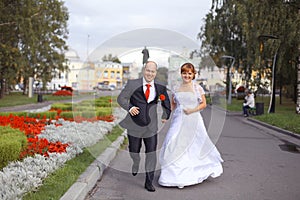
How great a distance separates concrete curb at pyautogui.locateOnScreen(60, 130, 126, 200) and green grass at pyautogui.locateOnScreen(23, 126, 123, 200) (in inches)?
3.1

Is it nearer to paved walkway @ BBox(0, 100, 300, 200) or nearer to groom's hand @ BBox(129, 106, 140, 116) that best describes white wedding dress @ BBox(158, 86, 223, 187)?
paved walkway @ BBox(0, 100, 300, 200)

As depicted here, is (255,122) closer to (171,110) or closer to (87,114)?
(87,114)

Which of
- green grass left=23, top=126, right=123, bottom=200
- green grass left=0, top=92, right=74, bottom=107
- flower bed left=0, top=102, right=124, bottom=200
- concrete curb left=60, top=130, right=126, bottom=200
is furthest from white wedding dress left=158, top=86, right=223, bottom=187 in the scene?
green grass left=0, top=92, right=74, bottom=107

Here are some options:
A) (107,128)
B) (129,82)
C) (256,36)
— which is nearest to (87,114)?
(107,128)

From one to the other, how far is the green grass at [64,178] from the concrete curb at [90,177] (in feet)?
0.26

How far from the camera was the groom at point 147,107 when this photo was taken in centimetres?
589

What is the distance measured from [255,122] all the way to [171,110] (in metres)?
15.2

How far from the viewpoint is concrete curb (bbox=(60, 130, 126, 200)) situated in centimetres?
510

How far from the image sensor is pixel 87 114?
12.5 m

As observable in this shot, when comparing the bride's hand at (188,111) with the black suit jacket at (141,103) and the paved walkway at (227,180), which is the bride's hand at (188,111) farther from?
the paved walkway at (227,180)

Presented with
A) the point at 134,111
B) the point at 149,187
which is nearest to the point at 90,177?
the point at 149,187

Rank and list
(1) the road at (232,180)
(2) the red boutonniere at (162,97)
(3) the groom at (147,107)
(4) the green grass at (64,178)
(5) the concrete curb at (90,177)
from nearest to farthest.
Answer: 1. (4) the green grass at (64,178)
2. (5) the concrete curb at (90,177)
3. (1) the road at (232,180)
4. (3) the groom at (147,107)
5. (2) the red boutonniere at (162,97)

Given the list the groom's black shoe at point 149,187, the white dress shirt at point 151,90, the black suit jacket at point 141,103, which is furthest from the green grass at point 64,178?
the white dress shirt at point 151,90

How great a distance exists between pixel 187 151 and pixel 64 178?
6.51 ft
